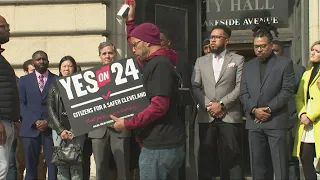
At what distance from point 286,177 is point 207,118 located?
4.06 ft

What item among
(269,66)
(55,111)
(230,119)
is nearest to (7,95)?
(55,111)

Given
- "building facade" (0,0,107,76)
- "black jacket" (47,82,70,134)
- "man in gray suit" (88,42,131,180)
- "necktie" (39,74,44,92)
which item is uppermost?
"building facade" (0,0,107,76)

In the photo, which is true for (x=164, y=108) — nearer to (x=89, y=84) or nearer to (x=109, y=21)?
(x=89, y=84)

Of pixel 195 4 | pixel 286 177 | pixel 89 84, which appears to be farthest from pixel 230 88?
pixel 195 4

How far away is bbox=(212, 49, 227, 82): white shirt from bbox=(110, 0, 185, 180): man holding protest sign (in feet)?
8.45

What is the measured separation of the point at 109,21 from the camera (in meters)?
11.0

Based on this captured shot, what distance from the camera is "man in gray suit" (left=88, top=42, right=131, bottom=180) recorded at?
887 cm

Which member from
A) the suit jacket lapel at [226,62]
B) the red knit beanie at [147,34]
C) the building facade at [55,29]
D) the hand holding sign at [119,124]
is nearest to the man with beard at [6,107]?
the hand holding sign at [119,124]

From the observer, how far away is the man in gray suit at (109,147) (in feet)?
29.1

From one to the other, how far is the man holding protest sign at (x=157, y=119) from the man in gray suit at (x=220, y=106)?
239 centimetres

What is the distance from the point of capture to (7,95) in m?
7.34

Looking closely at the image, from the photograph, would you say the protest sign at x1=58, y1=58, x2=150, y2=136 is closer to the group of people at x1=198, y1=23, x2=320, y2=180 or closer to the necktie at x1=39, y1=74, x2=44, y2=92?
the group of people at x1=198, y1=23, x2=320, y2=180

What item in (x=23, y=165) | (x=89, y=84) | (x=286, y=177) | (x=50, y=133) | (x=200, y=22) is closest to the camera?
(x=89, y=84)

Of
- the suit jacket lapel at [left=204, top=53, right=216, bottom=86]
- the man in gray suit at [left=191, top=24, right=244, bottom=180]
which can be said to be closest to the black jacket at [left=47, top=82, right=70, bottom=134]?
the man in gray suit at [left=191, top=24, right=244, bottom=180]
